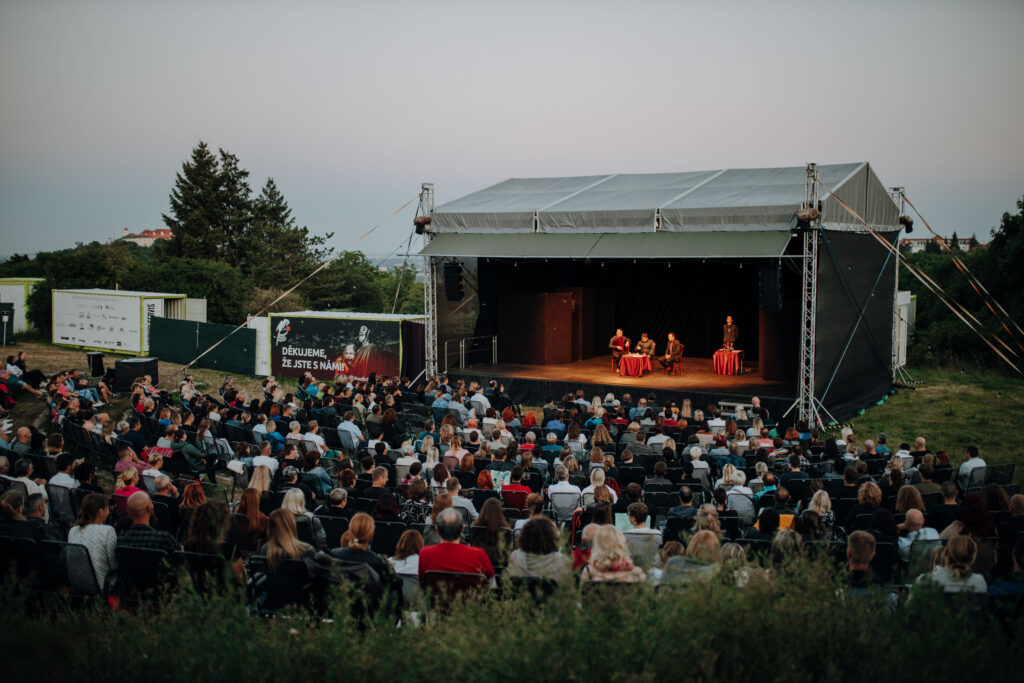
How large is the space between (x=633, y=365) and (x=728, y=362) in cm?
246

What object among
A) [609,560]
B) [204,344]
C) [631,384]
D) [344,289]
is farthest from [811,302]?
[344,289]

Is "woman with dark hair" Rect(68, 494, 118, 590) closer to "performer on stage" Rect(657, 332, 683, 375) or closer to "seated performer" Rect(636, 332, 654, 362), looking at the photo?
"seated performer" Rect(636, 332, 654, 362)

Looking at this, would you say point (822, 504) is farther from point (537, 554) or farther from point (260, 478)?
point (260, 478)

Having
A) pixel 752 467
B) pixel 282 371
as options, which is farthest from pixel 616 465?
pixel 282 371

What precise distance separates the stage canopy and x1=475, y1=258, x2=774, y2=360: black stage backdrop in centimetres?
Result: 241

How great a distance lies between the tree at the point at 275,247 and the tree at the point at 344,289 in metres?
2.56

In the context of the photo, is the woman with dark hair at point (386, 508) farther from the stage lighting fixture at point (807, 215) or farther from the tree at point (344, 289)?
the tree at point (344, 289)

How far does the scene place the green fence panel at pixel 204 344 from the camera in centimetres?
2183

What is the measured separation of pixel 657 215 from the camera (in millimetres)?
16391

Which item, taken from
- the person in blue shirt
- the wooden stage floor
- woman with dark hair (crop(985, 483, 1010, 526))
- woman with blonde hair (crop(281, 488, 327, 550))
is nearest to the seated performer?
the wooden stage floor

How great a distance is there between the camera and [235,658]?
10.6ft

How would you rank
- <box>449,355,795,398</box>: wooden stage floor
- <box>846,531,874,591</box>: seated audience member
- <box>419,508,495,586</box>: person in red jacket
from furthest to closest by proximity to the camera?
<box>449,355,795,398</box>: wooden stage floor, <box>846,531,874,591</box>: seated audience member, <box>419,508,495,586</box>: person in red jacket

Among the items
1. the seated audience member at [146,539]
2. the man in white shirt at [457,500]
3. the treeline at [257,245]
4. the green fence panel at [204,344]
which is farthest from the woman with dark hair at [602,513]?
the treeline at [257,245]

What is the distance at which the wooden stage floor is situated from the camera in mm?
16906
